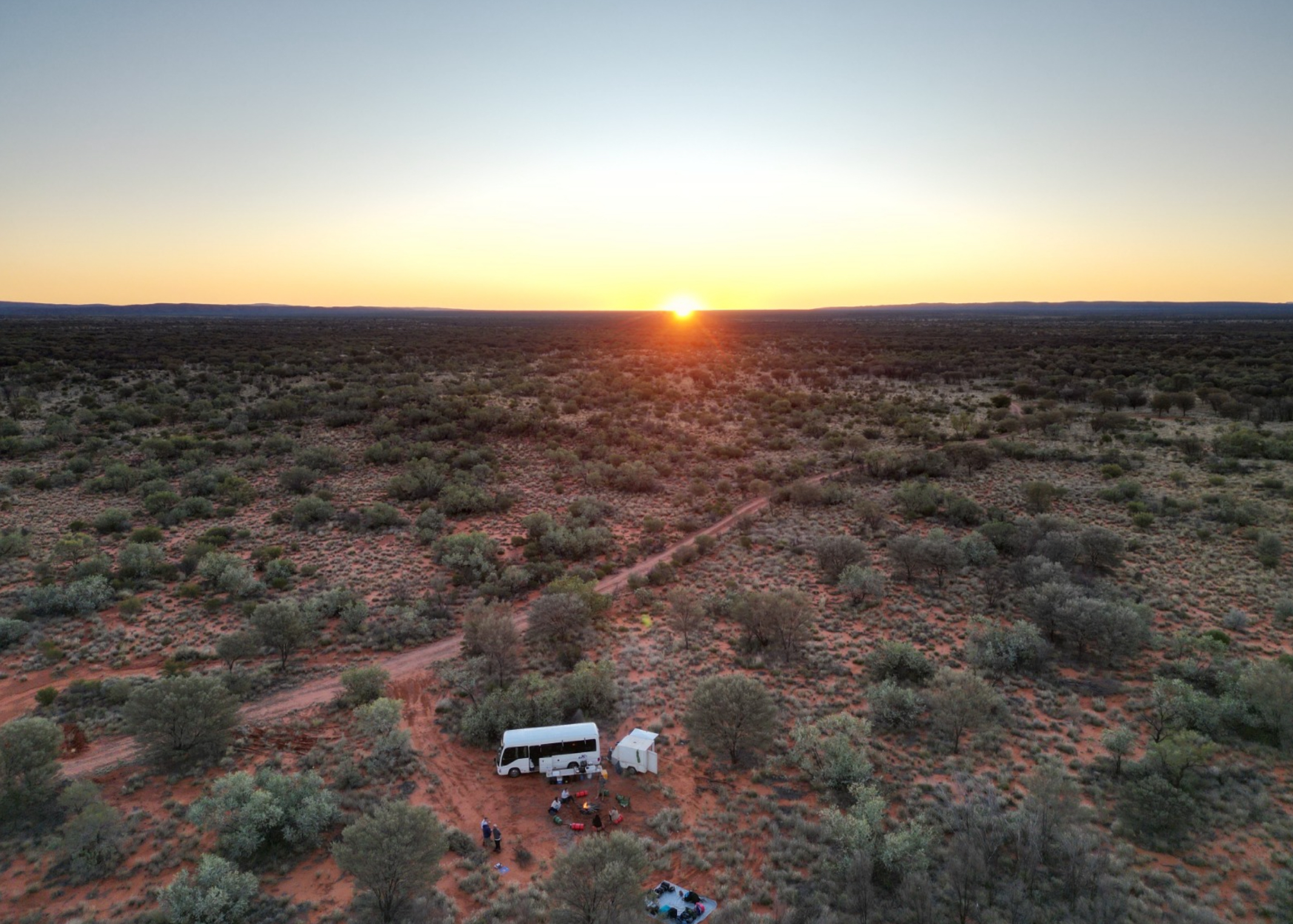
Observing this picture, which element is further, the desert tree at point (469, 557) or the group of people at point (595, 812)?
the desert tree at point (469, 557)

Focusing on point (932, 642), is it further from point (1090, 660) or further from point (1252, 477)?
point (1252, 477)

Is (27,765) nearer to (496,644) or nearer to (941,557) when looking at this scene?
(496,644)

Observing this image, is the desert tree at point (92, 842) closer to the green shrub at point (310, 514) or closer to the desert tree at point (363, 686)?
the desert tree at point (363, 686)

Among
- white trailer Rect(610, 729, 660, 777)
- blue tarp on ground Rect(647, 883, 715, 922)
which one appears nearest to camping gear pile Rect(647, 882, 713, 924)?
Answer: blue tarp on ground Rect(647, 883, 715, 922)

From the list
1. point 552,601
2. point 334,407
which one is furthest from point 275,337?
point 552,601

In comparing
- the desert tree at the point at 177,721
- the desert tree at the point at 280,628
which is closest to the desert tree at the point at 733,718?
the desert tree at the point at 177,721

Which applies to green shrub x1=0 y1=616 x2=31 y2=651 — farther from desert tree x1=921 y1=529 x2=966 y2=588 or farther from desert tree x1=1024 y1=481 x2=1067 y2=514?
desert tree x1=1024 y1=481 x2=1067 y2=514
